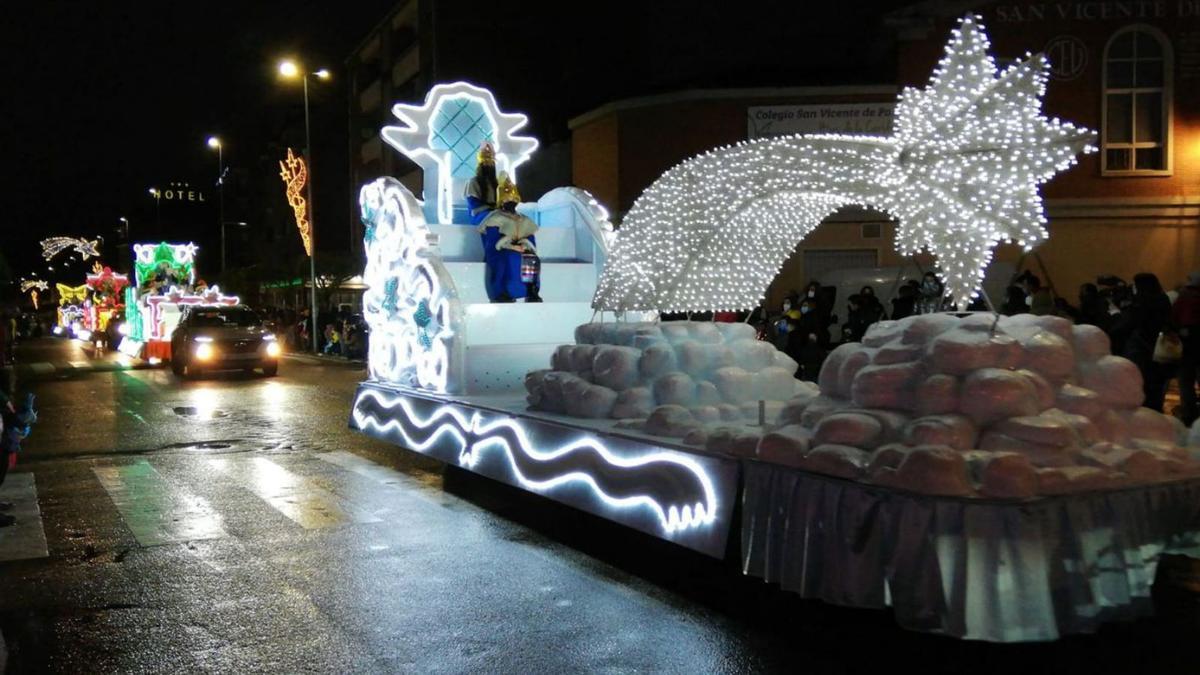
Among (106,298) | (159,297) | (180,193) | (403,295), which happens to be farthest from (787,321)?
(180,193)

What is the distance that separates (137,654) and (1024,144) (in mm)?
5366

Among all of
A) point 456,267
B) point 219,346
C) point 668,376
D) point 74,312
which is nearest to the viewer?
point 668,376

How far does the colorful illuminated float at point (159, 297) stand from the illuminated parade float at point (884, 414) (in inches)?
842

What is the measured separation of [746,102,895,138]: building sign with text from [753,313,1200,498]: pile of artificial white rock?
1984 centimetres

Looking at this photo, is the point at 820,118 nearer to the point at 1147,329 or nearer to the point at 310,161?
the point at 310,161

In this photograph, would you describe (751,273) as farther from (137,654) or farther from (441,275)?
(137,654)

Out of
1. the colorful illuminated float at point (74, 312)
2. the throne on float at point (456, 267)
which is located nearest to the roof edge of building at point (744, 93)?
the throne on float at point (456, 267)

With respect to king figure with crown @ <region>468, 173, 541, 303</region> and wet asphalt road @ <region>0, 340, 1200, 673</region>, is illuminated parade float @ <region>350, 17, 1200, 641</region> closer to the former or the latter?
wet asphalt road @ <region>0, 340, 1200, 673</region>

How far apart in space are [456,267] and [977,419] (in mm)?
7035

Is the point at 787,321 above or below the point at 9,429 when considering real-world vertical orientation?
above

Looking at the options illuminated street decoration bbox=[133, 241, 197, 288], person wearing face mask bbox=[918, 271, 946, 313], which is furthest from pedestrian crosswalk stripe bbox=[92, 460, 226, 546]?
illuminated street decoration bbox=[133, 241, 197, 288]

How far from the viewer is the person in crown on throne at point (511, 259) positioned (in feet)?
35.9

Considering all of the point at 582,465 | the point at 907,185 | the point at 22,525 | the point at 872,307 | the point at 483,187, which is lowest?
the point at 22,525

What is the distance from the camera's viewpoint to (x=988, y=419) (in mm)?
5184
